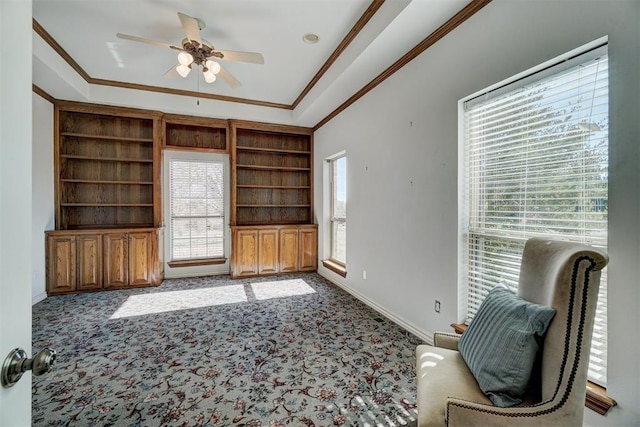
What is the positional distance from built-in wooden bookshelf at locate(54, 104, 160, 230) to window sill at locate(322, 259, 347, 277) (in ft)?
9.67

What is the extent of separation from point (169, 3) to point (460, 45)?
256 cm

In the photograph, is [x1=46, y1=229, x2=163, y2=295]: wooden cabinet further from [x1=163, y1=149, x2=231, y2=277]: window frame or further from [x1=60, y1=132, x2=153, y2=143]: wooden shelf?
[x1=60, y1=132, x2=153, y2=143]: wooden shelf

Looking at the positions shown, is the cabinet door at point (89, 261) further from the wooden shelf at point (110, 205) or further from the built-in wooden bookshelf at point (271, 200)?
the built-in wooden bookshelf at point (271, 200)

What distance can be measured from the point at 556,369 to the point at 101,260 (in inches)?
212

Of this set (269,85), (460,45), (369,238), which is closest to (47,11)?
(269,85)

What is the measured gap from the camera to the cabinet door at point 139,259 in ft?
15.1

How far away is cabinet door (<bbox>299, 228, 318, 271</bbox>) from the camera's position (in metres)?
5.58

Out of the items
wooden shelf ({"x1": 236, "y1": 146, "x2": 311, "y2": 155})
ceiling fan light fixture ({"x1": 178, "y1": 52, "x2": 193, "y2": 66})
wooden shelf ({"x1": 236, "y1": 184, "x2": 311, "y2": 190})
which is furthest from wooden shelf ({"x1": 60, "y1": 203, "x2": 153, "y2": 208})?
ceiling fan light fixture ({"x1": 178, "y1": 52, "x2": 193, "y2": 66})

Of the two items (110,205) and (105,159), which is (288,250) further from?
(105,159)

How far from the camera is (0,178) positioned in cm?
60

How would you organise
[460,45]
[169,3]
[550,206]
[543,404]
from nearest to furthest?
[543,404] → [550,206] → [460,45] → [169,3]

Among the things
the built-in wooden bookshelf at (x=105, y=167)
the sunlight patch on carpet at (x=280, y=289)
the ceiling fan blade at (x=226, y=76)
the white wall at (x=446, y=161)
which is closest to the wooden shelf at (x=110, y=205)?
the built-in wooden bookshelf at (x=105, y=167)

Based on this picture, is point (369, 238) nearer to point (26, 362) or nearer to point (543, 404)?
point (543, 404)

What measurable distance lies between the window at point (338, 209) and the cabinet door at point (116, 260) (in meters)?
3.35
